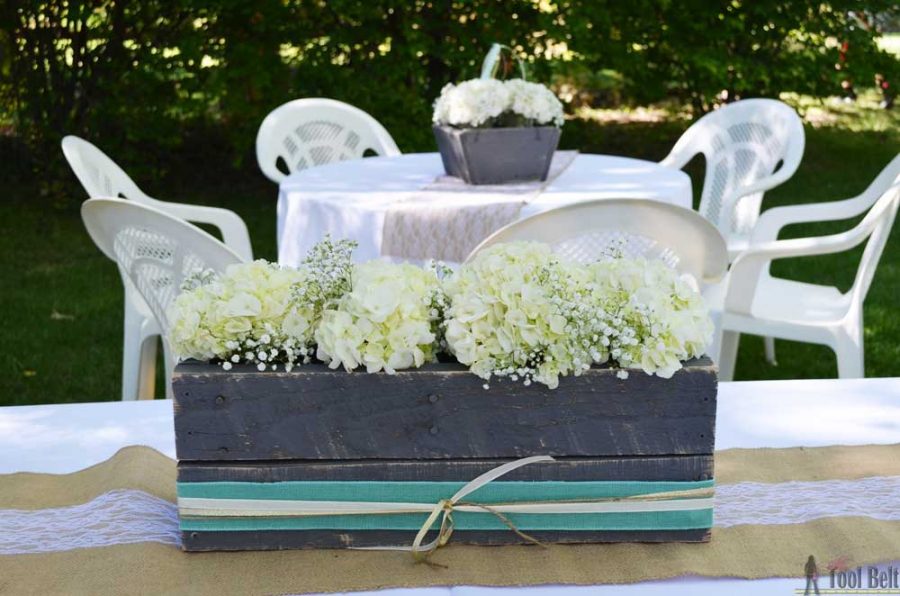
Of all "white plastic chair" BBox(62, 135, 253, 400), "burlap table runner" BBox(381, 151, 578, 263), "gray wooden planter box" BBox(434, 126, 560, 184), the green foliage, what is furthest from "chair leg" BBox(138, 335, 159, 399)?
the green foliage

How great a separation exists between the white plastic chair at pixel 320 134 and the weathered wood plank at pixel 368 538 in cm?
400

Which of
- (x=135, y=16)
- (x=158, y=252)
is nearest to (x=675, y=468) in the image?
(x=158, y=252)

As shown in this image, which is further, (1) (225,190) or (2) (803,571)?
(1) (225,190)

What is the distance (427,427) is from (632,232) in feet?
4.68

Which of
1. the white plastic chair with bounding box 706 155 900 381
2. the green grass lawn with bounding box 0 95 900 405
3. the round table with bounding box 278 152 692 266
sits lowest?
the green grass lawn with bounding box 0 95 900 405

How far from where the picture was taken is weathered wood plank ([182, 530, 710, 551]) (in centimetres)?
120

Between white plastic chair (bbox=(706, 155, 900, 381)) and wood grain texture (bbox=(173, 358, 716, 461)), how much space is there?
234cm

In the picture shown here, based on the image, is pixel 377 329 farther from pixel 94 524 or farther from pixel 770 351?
pixel 770 351

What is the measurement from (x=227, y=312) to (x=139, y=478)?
33 cm

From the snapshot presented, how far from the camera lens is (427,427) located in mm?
1170

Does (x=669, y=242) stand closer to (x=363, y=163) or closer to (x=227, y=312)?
(x=227, y=312)

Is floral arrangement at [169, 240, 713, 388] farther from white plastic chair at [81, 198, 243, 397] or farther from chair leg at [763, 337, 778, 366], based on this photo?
chair leg at [763, 337, 778, 366]

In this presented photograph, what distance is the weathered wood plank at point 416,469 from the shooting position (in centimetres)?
118

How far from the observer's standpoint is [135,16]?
26.3 ft
